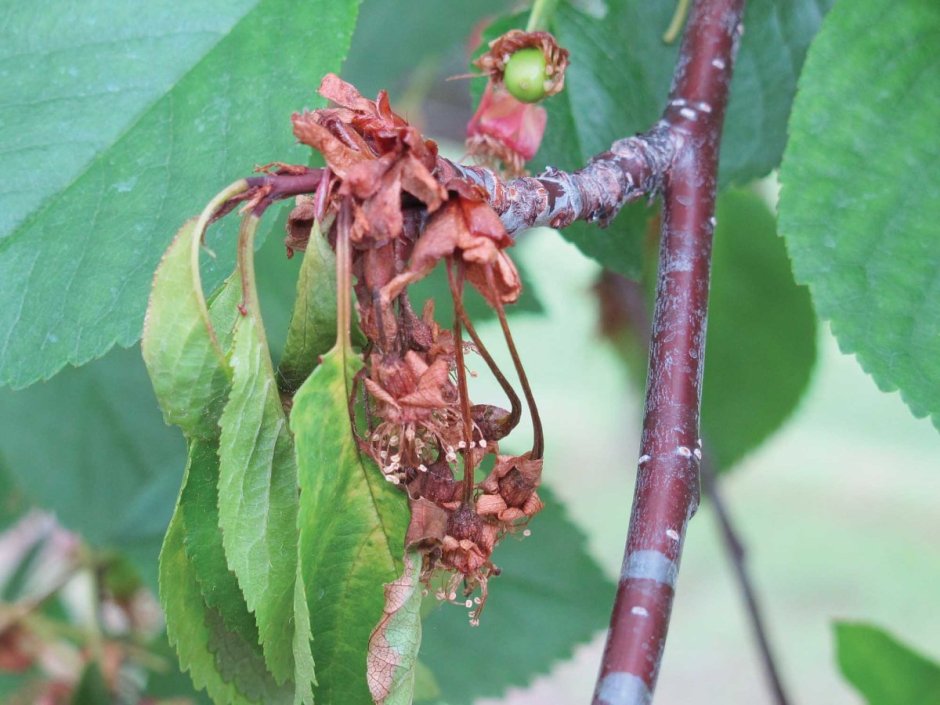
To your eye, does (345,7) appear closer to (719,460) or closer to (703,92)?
(703,92)

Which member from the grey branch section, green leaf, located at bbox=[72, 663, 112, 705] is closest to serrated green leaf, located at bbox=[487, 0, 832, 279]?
the grey branch section

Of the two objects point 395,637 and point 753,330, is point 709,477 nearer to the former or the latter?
point 753,330

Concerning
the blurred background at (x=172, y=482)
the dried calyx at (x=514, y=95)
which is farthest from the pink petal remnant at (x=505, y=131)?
the blurred background at (x=172, y=482)

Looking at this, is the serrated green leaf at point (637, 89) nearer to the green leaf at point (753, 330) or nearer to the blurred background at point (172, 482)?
the blurred background at point (172, 482)

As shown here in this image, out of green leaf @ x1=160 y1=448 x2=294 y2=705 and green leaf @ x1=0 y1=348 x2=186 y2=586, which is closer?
green leaf @ x1=160 y1=448 x2=294 y2=705

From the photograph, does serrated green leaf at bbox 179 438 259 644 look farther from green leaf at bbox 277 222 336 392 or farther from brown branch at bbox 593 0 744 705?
brown branch at bbox 593 0 744 705

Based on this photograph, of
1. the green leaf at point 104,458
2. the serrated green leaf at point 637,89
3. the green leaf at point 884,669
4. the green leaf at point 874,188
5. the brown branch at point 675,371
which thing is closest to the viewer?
the brown branch at point 675,371

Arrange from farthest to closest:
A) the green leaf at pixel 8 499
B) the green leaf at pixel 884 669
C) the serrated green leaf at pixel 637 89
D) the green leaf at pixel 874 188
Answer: the green leaf at pixel 8 499 < the green leaf at pixel 884 669 < the serrated green leaf at pixel 637 89 < the green leaf at pixel 874 188

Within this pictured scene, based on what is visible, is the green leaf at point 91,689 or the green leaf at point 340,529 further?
the green leaf at point 91,689
